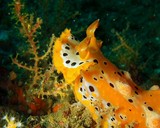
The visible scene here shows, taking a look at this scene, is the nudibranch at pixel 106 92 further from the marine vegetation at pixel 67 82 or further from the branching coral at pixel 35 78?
the branching coral at pixel 35 78

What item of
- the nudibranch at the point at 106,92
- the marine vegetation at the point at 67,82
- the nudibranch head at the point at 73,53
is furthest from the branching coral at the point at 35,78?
the nudibranch at the point at 106,92

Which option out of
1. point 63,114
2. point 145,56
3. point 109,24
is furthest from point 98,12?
point 63,114

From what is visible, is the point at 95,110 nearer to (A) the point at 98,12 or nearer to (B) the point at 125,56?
(B) the point at 125,56

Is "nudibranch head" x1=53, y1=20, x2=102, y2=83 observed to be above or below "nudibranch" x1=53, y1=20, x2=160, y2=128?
above

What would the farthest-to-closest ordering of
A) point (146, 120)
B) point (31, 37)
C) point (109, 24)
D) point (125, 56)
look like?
point (109, 24), point (125, 56), point (31, 37), point (146, 120)

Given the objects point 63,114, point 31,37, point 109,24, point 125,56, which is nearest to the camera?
point 63,114

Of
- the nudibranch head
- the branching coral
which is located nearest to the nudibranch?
the nudibranch head

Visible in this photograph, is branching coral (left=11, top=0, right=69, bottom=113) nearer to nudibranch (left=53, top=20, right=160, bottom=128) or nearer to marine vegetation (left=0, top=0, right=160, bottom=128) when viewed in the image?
marine vegetation (left=0, top=0, right=160, bottom=128)

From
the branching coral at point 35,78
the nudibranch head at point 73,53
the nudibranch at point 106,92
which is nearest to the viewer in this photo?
the nudibranch at point 106,92
